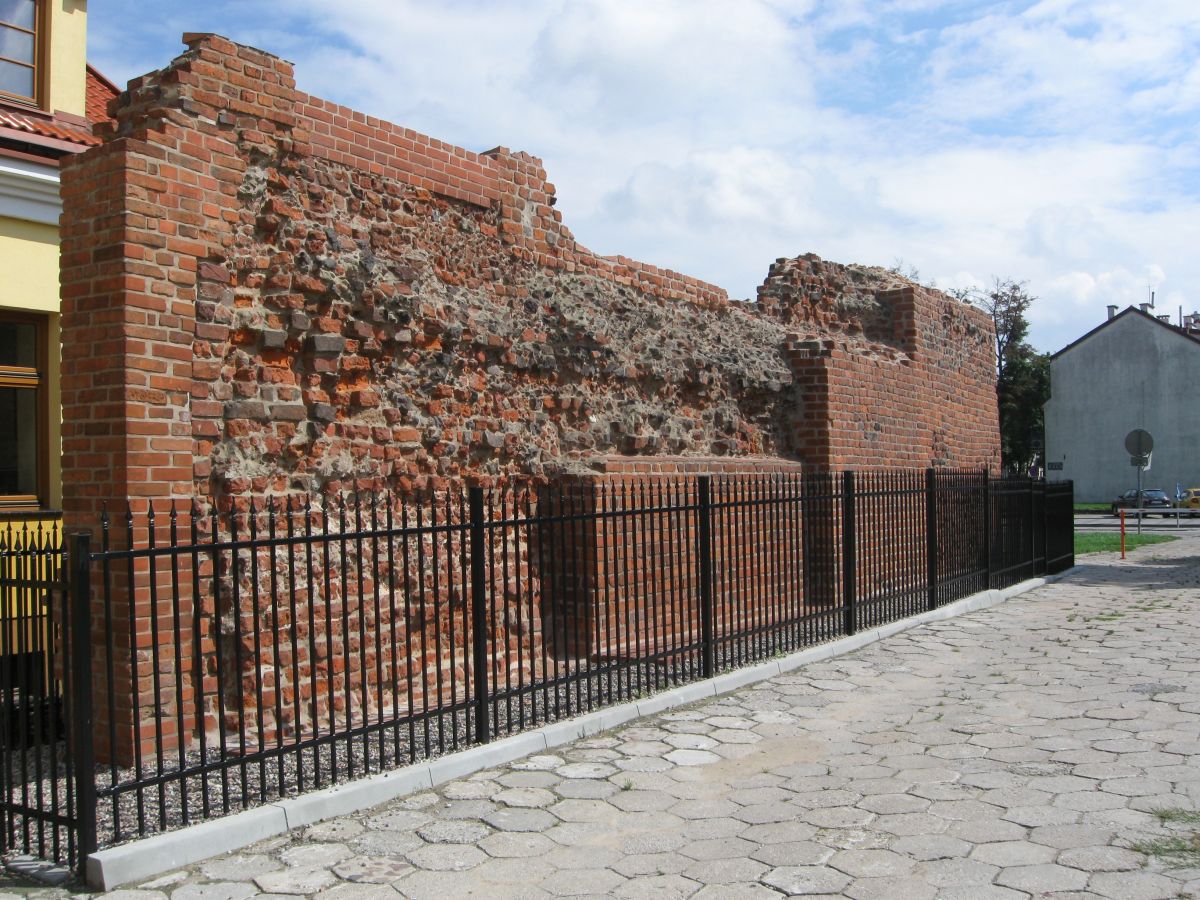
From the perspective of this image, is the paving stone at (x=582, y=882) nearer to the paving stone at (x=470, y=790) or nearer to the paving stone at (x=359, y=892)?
the paving stone at (x=359, y=892)

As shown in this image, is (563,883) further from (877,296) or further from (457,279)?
(877,296)

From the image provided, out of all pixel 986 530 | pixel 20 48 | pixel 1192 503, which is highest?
pixel 20 48

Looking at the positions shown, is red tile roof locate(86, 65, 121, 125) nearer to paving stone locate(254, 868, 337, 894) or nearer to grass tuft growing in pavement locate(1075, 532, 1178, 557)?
paving stone locate(254, 868, 337, 894)

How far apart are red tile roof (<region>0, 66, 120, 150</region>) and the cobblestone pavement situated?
19.4 feet

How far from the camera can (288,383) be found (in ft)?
21.1

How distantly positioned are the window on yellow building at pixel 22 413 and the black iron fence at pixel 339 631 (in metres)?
2.48

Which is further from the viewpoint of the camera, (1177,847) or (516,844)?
(516,844)

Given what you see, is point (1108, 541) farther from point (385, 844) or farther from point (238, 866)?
point (238, 866)

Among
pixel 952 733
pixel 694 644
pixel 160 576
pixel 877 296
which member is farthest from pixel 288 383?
pixel 877 296

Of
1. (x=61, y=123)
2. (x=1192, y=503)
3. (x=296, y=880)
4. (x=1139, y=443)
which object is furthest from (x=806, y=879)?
(x=1192, y=503)

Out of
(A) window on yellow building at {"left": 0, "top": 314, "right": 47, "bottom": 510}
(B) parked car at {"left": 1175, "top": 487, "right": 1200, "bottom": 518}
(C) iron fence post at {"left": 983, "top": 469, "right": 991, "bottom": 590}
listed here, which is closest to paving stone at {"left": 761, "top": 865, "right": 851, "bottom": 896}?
(A) window on yellow building at {"left": 0, "top": 314, "right": 47, "bottom": 510}

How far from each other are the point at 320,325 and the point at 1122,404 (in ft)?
160

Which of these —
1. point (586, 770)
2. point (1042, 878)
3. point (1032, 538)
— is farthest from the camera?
point (1032, 538)

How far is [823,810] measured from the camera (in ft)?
16.5
